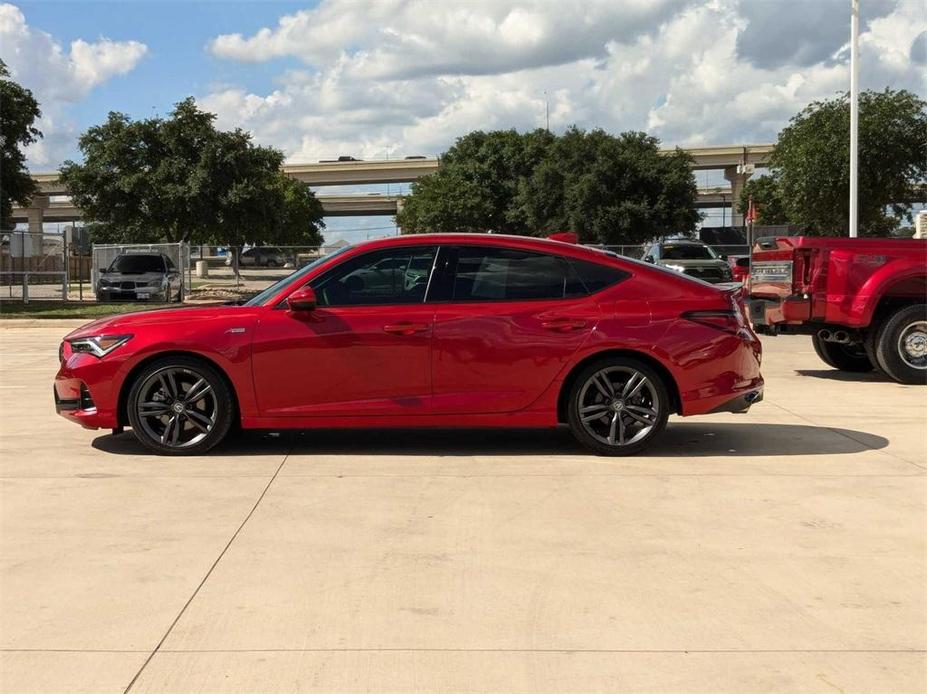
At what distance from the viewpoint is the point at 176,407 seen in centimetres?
732

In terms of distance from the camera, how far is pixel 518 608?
4.45m

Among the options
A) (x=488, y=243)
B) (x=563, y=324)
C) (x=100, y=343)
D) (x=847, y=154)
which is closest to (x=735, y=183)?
(x=847, y=154)

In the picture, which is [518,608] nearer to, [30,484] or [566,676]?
[566,676]

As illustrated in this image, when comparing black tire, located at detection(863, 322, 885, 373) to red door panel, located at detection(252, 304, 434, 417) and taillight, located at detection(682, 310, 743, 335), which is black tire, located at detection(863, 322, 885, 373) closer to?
taillight, located at detection(682, 310, 743, 335)

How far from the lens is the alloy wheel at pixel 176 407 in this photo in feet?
23.8

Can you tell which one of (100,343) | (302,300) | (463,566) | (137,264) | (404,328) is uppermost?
(137,264)

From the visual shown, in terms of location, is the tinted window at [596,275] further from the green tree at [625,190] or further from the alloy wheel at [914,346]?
the green tree at [625,190]

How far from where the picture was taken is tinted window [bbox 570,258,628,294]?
738 cm

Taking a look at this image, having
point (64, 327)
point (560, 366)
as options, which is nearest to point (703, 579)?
point (560, 366)

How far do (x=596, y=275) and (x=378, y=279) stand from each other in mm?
1600

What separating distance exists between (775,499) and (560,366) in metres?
1.76

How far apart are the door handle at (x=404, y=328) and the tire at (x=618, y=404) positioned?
1.19 metres

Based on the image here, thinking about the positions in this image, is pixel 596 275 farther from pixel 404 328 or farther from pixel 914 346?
pixel 914 346

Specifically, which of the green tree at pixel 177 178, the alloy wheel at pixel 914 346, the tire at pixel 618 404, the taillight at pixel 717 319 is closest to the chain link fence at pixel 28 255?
the green tree at pixel 177 178
